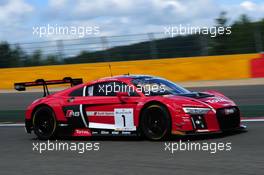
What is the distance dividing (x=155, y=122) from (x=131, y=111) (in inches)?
20.4

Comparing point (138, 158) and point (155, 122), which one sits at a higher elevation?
point (155, 122)

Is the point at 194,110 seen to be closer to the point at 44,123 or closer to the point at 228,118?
the point at 228,118

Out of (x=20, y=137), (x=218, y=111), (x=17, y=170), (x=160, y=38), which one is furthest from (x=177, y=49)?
(x=17, y=170)

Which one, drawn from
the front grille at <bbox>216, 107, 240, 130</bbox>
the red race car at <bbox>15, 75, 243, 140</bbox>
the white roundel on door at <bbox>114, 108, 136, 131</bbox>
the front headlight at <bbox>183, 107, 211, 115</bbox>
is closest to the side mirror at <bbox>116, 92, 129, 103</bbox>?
the red race car at <bbox>15, 75, 243, 140</bbox>

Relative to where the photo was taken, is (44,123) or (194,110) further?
(44,123)

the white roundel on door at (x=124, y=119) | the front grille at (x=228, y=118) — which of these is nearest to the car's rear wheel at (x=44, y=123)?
the white roundel on door at (x=124, y=119)

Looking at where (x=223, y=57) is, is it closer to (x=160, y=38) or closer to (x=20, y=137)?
(x=160, y=38)

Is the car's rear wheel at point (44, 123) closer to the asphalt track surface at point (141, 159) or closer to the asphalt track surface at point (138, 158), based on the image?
the asphalt track surface at point (138, 158)

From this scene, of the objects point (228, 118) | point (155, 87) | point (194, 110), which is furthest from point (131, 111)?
point (228, 118)

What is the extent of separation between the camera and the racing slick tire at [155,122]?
32.3 ft

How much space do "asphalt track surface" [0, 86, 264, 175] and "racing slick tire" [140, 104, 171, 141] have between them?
164mm

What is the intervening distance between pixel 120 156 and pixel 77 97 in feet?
8.50

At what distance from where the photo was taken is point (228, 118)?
10094 millimetres

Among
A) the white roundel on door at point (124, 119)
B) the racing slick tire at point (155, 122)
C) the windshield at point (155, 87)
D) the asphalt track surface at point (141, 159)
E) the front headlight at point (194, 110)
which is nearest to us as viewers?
the asphalt track surface at point (141, 159)
